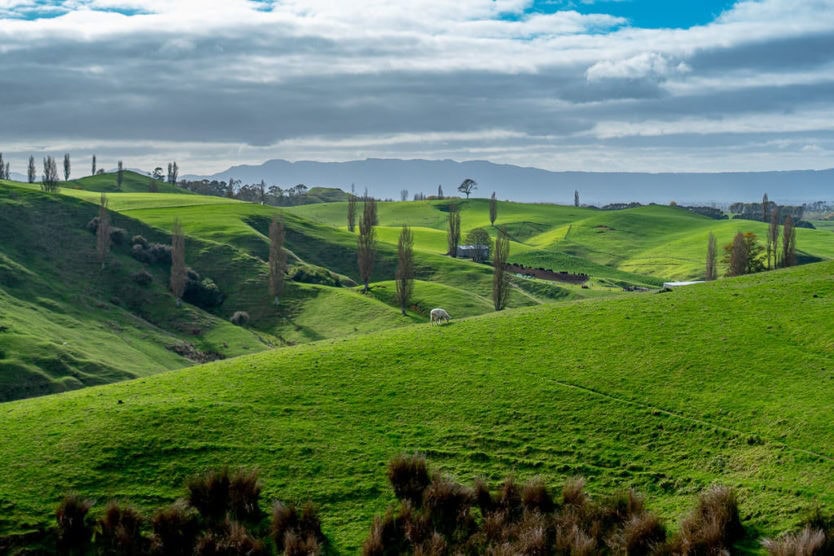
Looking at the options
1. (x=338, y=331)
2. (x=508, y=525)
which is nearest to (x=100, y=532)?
(x=508, y=525)

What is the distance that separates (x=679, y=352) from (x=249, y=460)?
20.5 m

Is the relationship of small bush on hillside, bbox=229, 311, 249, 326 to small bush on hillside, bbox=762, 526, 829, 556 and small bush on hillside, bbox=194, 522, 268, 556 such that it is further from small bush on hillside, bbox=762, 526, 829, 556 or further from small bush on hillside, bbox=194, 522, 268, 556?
small bush on hillside, bbox=762, 526, 829, 556

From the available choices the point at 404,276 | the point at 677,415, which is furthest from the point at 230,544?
the point at 404,276

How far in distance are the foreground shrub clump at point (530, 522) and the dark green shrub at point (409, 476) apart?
3 centimetres

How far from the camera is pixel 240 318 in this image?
107m

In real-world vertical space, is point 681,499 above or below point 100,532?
above

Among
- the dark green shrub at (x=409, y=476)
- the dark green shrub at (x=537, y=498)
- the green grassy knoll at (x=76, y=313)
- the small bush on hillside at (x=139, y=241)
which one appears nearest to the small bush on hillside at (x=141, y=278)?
the green grassy knoll at (x=76, y=313)

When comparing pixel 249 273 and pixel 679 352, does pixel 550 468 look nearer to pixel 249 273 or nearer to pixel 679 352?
pixel 679 352

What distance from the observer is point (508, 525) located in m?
23.6

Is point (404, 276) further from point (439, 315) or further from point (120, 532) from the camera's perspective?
point (120, 532)

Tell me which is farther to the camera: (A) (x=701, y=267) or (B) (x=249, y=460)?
(A) (x=701, y=267)

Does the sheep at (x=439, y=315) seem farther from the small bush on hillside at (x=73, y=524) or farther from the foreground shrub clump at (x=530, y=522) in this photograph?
the small bush on hillside at (x=73, y=524)

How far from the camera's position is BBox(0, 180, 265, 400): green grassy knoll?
68.6 m

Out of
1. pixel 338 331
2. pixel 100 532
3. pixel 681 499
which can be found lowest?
pixel 338 331
